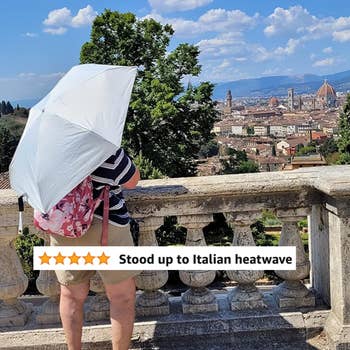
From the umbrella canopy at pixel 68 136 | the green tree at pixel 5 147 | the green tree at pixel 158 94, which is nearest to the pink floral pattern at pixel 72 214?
the umbrella canopy at pixel 68 136

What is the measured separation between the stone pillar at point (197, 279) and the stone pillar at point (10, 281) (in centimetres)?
104

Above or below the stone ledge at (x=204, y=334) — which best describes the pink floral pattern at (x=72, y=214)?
above

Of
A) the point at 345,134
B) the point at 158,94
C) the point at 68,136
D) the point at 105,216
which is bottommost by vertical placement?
the point at 345,134

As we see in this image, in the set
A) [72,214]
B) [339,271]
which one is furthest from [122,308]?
[339,271]

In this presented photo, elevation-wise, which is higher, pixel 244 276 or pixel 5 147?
pixel 244 276

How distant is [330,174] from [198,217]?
33.9 inches

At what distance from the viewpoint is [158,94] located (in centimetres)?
2859

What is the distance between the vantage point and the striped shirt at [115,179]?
275 cm

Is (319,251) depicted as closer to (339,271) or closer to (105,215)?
(339,271)

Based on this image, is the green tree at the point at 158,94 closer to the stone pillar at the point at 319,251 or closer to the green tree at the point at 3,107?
the stone pillar at the point at 319,251

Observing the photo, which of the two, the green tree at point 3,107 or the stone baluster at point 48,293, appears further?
the green tree at point 3,107

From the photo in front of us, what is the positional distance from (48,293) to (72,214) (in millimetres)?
1057

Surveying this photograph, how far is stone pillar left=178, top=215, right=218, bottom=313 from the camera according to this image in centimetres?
343

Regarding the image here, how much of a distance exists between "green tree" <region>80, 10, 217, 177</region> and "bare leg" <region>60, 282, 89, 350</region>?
2509 centimetres
